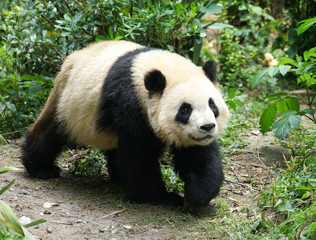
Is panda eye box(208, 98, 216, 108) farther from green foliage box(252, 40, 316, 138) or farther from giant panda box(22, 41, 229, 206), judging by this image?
green foliage box(252, 40, 316, 138)

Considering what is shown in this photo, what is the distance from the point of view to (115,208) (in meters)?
4.89

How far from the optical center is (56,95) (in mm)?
5691

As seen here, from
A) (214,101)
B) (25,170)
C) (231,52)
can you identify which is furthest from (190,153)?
(231,52)

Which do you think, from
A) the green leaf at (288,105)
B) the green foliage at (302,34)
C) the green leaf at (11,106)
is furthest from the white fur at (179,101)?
the green foliage at (302,34)

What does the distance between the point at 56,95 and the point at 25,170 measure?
45.2 inches

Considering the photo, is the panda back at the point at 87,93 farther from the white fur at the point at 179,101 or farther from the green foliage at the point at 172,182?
the green foliage at the point at 172,182

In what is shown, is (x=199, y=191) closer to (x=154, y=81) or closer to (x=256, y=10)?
(x=154, y=81)

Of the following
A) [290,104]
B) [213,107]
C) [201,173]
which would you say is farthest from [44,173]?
[290,104]

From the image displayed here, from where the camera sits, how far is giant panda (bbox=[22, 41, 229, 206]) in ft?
14.7

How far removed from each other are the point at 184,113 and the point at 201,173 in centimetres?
73

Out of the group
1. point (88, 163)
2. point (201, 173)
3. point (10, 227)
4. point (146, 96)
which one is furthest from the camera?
point (88, 163)

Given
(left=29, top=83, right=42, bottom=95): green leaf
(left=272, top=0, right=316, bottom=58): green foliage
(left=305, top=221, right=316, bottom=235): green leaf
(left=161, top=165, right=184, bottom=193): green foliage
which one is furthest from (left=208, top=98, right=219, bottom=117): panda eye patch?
(left=272, top=0, right=316, bottom=58): green foliage

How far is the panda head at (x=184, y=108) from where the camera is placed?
172 inches

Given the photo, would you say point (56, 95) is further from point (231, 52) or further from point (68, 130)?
point (231, 52)
